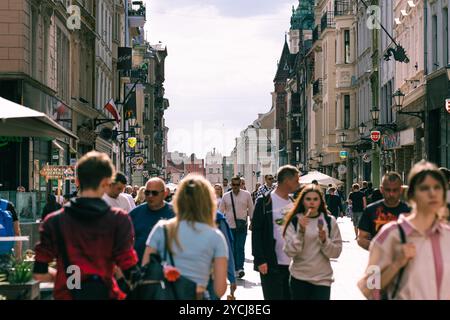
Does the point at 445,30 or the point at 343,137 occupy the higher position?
the point at 445,30

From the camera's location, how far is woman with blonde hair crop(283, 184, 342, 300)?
8984 millimetres

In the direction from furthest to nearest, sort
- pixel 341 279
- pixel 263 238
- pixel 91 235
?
1. pixel 341 279
2. pixel 263 238
3. pixel 91 235

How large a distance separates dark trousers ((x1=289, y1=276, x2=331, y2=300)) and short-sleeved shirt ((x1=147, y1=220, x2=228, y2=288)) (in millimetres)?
2622

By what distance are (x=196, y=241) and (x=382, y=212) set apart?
11.8 ft

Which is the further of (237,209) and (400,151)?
(400,151)

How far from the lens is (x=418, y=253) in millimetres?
5867

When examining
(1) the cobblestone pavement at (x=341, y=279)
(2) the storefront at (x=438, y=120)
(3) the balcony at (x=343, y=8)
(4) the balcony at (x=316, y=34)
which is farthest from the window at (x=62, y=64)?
(4) the balcony at (x=316, y=34)

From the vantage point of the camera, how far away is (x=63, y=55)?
37.2 meters

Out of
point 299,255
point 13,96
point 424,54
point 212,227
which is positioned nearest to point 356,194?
point 424,54

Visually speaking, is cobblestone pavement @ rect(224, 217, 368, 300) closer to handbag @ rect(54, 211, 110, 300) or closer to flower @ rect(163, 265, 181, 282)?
Answer: flower @ rect(163, 265, 181, 282)

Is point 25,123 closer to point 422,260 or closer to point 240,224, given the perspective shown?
point 422,260

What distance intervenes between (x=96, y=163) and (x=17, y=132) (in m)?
6.15

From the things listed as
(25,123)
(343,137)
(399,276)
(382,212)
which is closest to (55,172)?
(25,123)
